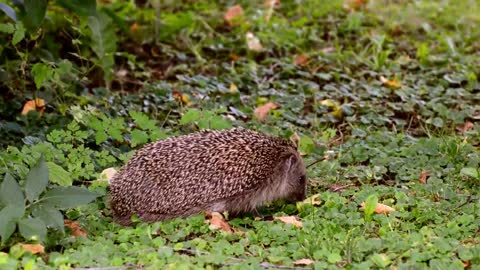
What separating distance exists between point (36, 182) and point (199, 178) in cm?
132

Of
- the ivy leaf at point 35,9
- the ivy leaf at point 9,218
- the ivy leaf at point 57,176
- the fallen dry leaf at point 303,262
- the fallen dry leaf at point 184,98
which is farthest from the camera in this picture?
the fallen dry leaf at point 184,98

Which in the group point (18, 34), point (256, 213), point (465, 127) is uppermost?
point (18, 34)

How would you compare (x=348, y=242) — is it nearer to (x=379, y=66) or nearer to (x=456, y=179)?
(x=456, y=179)

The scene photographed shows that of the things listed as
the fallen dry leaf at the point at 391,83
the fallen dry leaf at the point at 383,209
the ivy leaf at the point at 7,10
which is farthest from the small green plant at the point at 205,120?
the fallen dry leaf at the point at 391,83

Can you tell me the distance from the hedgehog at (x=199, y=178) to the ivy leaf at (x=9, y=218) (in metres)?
1.14

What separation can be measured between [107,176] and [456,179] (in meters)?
2.86

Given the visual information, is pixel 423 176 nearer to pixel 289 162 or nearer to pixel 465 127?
pixel 289 162

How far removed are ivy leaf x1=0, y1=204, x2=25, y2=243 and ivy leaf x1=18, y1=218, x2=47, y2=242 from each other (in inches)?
1.8

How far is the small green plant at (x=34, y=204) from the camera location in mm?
4953

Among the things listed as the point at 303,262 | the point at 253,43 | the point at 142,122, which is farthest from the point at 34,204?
the point at 253,43

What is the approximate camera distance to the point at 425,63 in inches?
403

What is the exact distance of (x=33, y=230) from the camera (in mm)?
4961

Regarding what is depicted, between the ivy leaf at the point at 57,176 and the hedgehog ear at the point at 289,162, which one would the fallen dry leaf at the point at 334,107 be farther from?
the ivy leaf at the point at 57,176

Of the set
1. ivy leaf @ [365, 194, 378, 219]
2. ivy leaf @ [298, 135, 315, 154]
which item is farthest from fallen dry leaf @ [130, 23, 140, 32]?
ivy leaf @ [365, 194, 378, 219]
